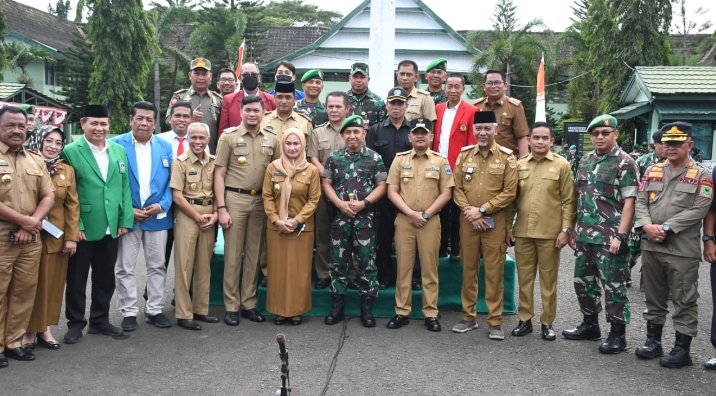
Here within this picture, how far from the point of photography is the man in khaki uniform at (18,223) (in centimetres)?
495

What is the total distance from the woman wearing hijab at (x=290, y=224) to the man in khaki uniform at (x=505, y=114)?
1991mm

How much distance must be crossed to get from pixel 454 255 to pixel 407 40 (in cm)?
2088

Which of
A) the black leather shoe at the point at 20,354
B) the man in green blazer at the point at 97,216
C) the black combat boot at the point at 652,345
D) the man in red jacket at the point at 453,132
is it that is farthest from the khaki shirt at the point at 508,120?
the black leather shoe at the point at 20,354

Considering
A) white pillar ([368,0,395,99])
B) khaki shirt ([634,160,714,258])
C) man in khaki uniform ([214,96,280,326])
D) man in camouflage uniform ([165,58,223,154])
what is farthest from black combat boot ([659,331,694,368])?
white pillar ([368,0,395,99])

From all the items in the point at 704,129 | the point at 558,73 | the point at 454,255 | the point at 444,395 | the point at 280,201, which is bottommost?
the point at 444,395

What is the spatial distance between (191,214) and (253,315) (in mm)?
1169

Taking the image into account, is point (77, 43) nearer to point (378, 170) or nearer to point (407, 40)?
point (407, 40)

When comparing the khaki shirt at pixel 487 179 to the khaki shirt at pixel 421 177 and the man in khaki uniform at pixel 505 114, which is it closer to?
the khaki shirt at pixel 421 177

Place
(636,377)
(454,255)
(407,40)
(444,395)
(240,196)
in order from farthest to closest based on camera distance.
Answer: (407,40) → (454,255) → (240,196) → (636,377) → (444,395)

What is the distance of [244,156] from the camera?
6.17 metres

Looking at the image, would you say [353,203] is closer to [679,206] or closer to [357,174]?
[357,174]

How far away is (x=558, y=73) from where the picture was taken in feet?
105

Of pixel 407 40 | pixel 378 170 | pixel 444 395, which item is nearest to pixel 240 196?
pixel 378 170

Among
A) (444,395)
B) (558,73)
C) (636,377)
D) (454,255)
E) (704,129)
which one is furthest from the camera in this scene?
(558,73)
